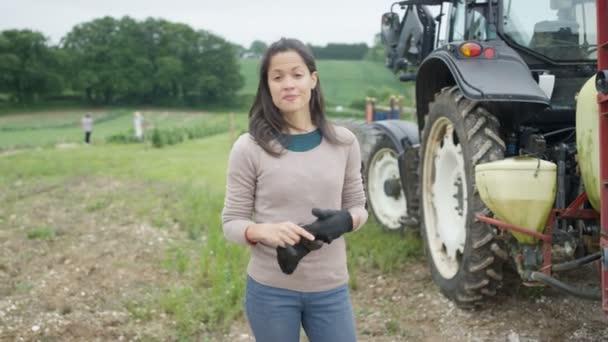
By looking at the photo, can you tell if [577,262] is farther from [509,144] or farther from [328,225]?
[328,225]

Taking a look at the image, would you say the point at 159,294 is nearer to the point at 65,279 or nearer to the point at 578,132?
the point at 65,279

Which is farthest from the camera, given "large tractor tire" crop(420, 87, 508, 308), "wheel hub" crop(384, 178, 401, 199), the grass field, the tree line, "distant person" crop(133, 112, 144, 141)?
the tree line

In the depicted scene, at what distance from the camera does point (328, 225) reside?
188 centimetres

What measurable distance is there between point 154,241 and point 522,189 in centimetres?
371

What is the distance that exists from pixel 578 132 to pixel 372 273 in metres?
2.34

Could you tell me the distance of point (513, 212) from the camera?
9.50ft

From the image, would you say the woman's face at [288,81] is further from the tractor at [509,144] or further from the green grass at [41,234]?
the green grass at [41,234]

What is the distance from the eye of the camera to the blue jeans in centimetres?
201

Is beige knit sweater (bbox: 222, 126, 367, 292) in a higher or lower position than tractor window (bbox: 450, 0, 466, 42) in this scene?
lower

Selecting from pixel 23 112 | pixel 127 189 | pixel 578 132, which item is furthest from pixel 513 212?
pixel 23 112

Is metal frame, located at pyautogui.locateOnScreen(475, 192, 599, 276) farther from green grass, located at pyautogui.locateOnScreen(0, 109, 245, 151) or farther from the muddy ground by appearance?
green grass, located at pyautogui.locateOnScreen(0, 109, 245, 151)

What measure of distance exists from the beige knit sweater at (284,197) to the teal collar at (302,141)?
0.06 feet

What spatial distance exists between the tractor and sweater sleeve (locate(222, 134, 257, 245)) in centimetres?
127

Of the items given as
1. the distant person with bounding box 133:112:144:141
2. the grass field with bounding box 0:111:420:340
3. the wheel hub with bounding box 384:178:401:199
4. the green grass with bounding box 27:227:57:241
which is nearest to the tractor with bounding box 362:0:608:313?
the wheel hub with bounding box 384:178:401:199
